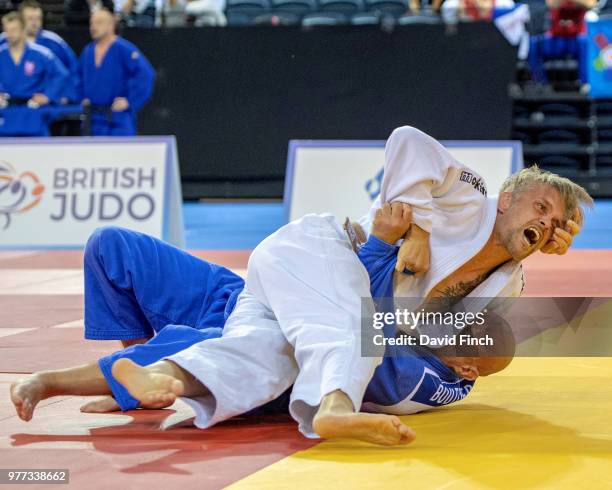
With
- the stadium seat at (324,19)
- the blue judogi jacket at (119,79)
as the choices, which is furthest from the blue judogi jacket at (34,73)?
the stadium seat at (324,19)

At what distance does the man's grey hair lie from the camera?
282 cm

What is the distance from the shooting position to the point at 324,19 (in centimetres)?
1173

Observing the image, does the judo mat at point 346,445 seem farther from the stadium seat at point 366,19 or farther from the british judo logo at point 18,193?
the stadium seat at point 366,19

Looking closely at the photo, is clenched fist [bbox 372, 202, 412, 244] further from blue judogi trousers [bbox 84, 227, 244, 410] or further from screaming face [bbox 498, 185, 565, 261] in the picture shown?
blue judogi trousers [bbox 84, 227, 244, 410]

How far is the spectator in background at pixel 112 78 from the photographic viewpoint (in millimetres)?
9781

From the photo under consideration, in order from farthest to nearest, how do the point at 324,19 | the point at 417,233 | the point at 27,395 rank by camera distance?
the point at 324,19
the point at 417,233
the point at 27,395

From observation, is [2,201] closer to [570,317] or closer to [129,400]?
[570,317]

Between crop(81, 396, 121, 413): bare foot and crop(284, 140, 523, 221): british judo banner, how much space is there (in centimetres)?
466

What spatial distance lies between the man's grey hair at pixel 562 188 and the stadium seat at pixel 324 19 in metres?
8.74

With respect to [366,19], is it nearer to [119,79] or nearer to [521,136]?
[521,136]

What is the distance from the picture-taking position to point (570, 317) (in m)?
4.39

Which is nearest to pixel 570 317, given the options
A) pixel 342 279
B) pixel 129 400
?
pixel 342 279

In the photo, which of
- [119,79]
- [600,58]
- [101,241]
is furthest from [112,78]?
[101,241]

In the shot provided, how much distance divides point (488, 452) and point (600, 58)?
9.34m
